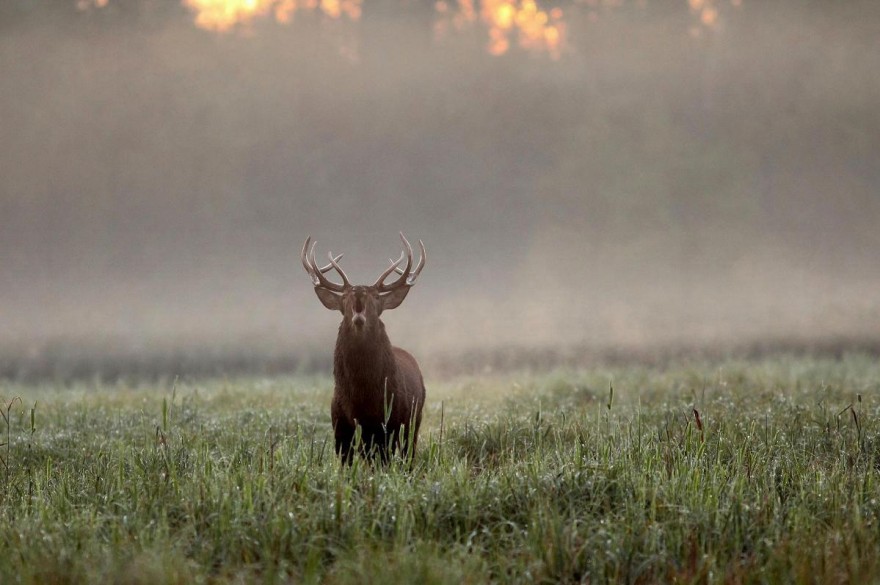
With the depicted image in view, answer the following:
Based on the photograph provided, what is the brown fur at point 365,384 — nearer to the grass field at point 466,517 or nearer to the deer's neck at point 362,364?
the deer's neck at point 362,364

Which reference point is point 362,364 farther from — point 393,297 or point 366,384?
point 393,297

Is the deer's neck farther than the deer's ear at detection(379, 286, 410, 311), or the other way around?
the deer's ear at detection(379, 286, 410, 311)

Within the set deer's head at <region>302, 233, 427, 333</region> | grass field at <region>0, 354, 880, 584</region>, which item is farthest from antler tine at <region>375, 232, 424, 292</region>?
grass field at <region>0, 354, 880, 584</region>

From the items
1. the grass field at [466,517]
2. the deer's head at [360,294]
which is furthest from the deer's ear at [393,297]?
the grass field at [466,517]

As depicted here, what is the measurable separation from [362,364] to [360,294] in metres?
0.64

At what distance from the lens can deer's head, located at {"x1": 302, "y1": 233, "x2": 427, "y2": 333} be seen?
25.4 feet

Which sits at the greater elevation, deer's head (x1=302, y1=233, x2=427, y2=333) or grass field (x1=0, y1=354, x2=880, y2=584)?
deer's head (x1=302, y1=233, x2=427, y2=333)

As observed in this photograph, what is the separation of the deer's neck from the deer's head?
0.11 m

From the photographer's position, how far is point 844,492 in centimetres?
571

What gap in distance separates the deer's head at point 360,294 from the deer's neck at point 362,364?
0.11 m

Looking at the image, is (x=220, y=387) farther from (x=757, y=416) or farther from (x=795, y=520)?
(x=795, y=520)

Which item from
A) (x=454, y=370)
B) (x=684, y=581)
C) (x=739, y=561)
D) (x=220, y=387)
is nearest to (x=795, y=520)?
(x=739, y=561)

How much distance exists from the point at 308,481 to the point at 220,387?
9.09 meters

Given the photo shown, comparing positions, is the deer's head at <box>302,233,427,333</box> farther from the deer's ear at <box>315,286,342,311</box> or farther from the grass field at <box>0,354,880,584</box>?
the grass field at <box>0,354,880,584</box>
